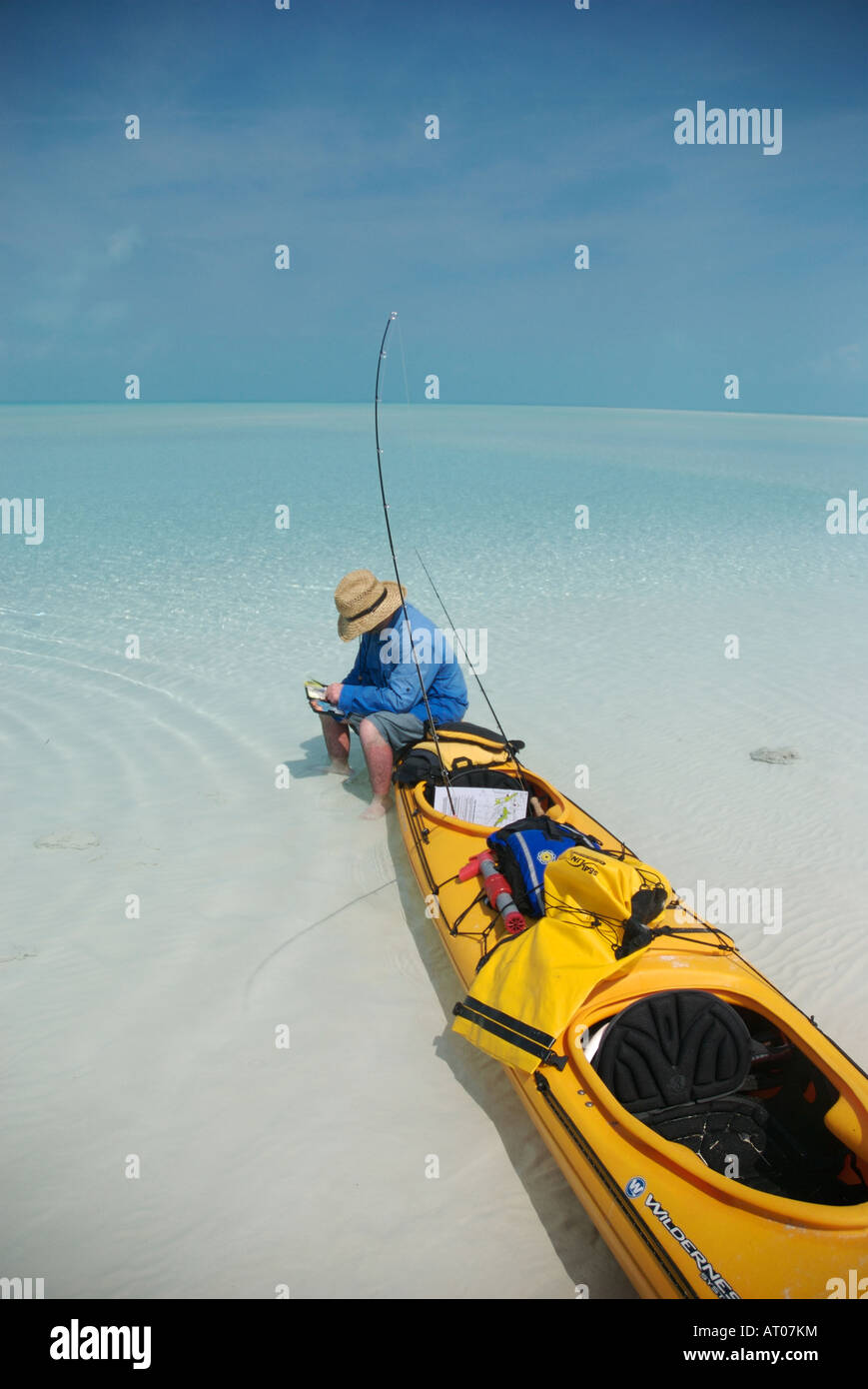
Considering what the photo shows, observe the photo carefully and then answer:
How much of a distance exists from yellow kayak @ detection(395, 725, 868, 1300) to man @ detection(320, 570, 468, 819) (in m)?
1.92

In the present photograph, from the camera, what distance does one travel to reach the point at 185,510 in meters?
18.1

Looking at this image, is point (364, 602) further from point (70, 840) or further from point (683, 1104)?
point (683, 1104)

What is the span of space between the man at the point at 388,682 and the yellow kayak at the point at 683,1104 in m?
1.92

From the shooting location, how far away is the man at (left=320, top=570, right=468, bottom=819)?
5.62m

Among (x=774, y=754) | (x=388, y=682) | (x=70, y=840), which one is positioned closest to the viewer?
(x=70, y=840)

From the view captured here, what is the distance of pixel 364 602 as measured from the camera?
221 inches

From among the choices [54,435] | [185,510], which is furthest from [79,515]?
[54,435]

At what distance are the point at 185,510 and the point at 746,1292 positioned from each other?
17.6 metres

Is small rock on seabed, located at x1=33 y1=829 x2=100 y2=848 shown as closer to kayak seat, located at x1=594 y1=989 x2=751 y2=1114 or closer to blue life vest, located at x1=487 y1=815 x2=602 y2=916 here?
blue life vest, located at x1=487 y1=815 x2=602 y2=916

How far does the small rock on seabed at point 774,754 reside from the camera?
6.50 metres

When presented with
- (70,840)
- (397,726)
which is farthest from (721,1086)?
(70,840)

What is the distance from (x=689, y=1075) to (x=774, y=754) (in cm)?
394

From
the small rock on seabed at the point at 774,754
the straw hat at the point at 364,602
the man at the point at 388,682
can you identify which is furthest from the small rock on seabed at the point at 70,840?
the small rock on seabed at the point at 774,754
